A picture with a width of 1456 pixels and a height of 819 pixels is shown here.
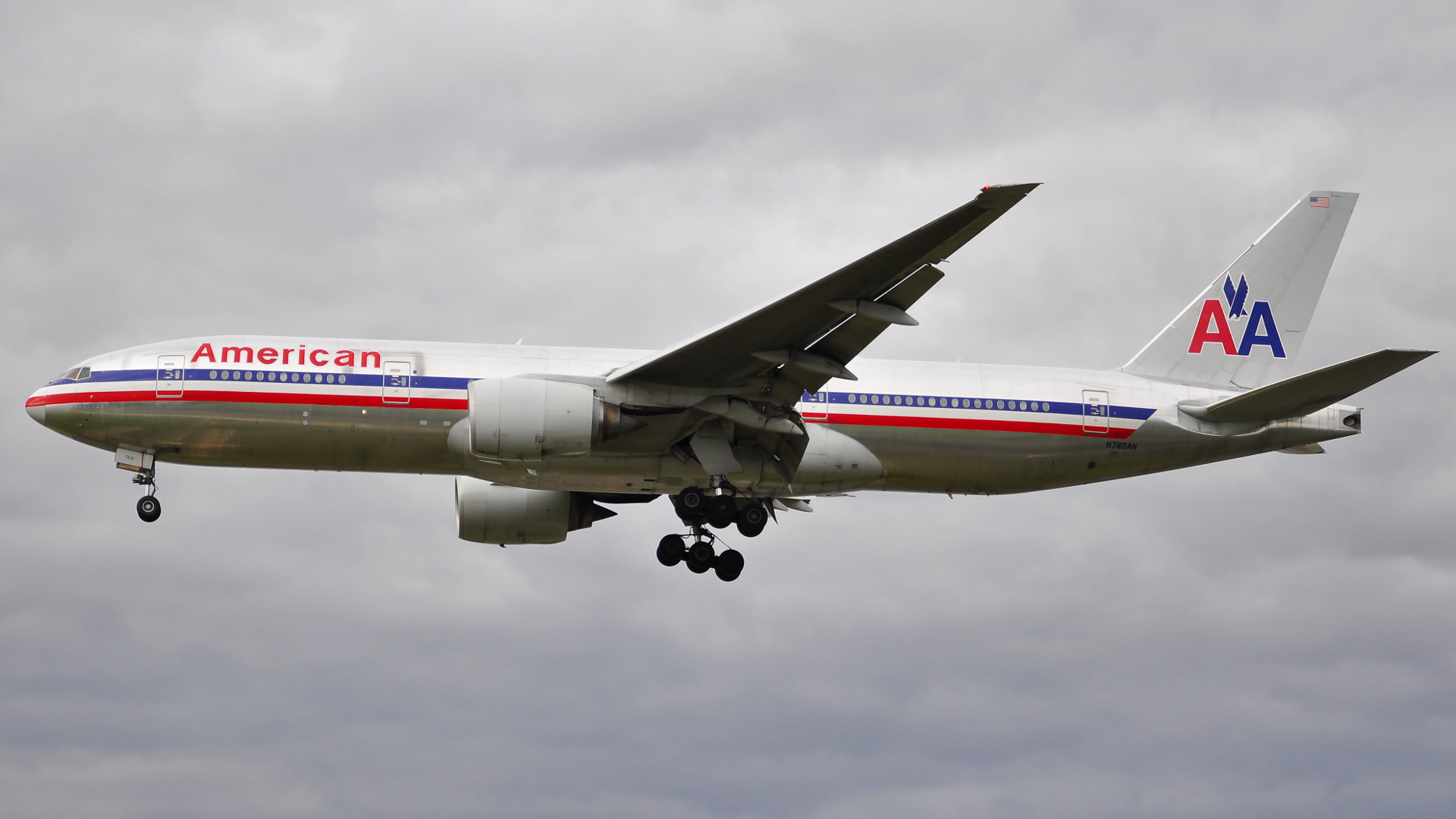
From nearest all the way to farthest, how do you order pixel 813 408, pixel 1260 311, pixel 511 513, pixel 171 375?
pixel 171 375
pixel 813 408
pixel 511 513
pixel 1260 311

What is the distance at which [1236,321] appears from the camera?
110ft

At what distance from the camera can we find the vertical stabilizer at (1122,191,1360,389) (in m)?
32.7

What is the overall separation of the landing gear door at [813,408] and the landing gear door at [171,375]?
12.6 metres

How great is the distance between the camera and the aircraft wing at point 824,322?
22844 mm

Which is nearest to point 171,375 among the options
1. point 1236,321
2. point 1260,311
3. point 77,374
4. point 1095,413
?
point 77,374

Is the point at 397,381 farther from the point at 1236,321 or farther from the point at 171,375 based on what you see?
the point at 1236,321

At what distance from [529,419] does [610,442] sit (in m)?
2.39

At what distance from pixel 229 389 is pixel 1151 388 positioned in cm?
1961

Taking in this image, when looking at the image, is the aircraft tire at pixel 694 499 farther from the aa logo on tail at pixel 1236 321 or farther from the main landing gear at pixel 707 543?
the aa logo on tail at pixel 1236 321

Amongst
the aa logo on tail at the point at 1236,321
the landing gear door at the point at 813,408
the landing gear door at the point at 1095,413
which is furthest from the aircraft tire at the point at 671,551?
the aa logo on tail at the point at 1236,321

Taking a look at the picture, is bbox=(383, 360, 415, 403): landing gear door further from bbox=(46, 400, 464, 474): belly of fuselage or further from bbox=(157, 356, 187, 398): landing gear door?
bbox=(157, 356, 187, 398): landing gear door

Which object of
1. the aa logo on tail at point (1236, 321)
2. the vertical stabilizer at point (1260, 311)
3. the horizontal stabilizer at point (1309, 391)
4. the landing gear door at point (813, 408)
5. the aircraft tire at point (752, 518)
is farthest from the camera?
the aa logo on tail at point (1236, 321)

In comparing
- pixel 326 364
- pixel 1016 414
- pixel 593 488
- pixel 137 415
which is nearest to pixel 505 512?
pixel 593 488

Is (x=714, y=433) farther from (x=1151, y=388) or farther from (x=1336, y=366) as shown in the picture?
(x=1336, y=366)
